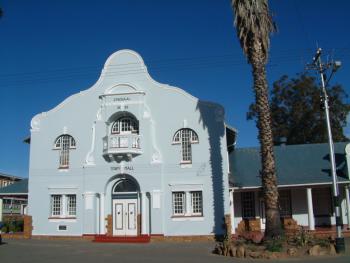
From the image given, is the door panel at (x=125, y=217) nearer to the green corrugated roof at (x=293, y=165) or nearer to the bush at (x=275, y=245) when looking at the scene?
the green corrugated roof at (x=293, y=165)

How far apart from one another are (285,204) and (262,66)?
11.1m

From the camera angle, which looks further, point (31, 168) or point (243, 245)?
point (31, 168)

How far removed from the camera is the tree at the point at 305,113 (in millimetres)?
42781

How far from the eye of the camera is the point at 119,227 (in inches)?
1047

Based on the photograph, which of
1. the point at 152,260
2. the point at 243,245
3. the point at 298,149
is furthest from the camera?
the point at 298,149

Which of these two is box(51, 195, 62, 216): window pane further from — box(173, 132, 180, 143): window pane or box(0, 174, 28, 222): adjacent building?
box(173, 132, 180, 143): window pane

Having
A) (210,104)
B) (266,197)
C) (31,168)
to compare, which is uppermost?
(210,104)

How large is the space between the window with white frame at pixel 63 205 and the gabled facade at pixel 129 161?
0.06 metres

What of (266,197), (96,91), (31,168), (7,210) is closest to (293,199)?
(266,197)

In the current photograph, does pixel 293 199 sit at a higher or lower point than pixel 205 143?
lower

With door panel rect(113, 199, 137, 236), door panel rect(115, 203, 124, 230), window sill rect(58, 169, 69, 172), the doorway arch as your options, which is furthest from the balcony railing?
door panel rect(115, 203, 124, 230)

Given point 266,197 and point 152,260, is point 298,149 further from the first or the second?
point 152,260

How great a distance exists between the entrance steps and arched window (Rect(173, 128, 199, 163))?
4821 millimetres

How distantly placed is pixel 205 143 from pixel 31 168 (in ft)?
36.2
